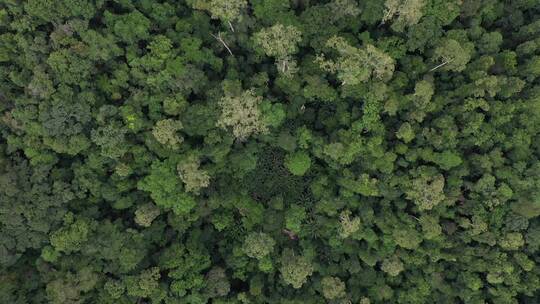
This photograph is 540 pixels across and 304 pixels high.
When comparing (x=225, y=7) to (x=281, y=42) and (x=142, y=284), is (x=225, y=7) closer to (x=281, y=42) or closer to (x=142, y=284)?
(x=281, y=42)

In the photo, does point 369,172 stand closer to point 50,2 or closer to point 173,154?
point 173,154

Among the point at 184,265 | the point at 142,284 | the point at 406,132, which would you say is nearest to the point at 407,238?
the point at 406,132

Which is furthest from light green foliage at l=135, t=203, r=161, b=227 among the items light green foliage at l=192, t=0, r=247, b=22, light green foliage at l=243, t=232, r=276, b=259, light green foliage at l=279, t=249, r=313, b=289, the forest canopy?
light green foliage at l=192, t=0, r=247, b=22

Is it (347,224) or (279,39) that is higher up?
(279,39)

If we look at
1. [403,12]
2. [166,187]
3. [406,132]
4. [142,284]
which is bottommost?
[142,284]

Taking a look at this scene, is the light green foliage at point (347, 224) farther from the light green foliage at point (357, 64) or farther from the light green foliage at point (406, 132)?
the light green foliage at point (357, 64)

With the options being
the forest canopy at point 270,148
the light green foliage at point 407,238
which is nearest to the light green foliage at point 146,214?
the forest canopy at point 270,148

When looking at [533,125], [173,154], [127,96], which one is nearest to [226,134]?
[173,154]
